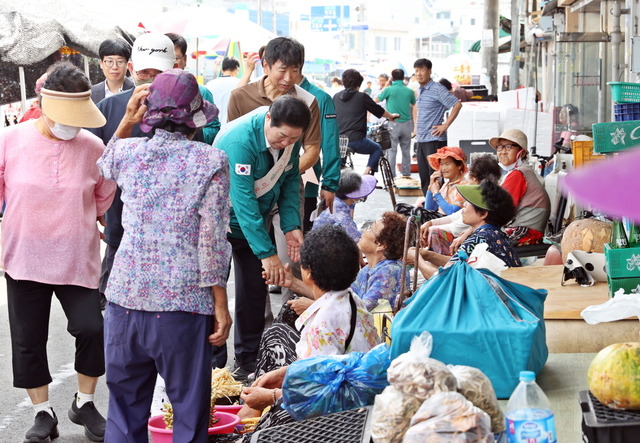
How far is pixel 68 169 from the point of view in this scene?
4699 mm

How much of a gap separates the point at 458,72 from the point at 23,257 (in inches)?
1412

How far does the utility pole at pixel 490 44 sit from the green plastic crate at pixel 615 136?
19.2 metres

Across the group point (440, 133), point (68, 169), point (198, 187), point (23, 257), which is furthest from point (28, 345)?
point (440, 133)

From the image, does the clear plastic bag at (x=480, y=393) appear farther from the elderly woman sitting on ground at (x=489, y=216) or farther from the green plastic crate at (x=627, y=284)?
the elderly woman sitting on ground at (x=489, y=216)

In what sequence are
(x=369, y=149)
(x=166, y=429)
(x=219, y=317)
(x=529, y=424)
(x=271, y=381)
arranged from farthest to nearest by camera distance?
1. (x=369, y=149)
2. (x=166, y=429)
3. (x=271, y=381)
4. (x=219, y=317)
5. (x=529, y=424)

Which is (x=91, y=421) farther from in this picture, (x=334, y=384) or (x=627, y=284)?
(x=627, y=284)

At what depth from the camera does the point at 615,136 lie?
177 inches

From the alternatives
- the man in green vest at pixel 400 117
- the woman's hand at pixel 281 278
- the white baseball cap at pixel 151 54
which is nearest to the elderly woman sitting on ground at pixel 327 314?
the woman's hand at pixel 281 278

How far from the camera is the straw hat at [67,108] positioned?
182 inches

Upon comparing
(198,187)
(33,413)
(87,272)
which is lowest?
(33,413)

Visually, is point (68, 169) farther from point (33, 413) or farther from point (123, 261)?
point (33, 413)

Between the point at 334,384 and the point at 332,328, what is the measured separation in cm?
67

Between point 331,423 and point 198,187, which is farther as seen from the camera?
point 198,187

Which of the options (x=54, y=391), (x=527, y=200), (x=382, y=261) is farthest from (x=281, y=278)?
(x=527, y=200)
